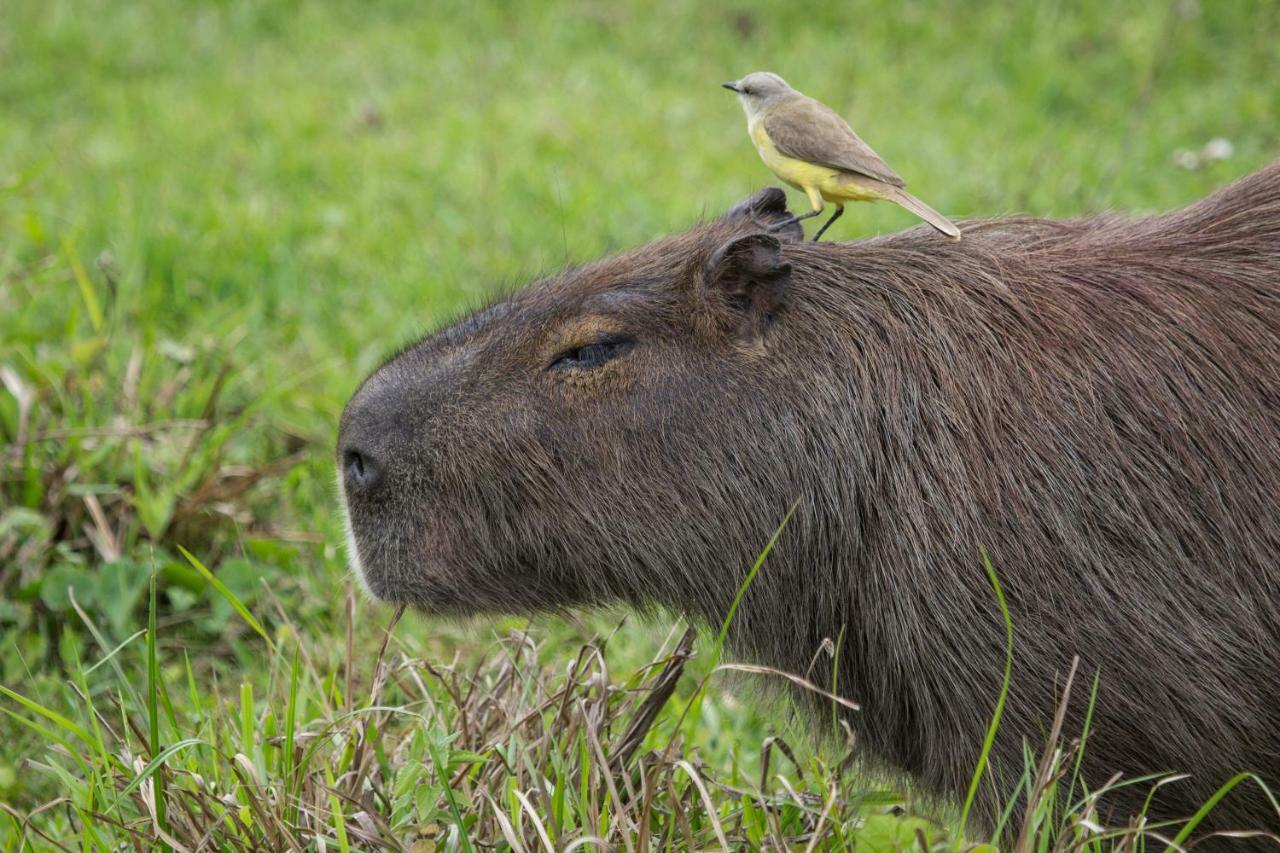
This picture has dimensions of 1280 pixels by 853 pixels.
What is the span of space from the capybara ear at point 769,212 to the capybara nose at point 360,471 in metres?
0.87

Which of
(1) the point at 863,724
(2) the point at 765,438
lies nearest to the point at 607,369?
(2) the point at 765,438

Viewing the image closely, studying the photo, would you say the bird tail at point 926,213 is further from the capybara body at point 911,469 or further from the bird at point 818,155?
the capybara body at point 911,469

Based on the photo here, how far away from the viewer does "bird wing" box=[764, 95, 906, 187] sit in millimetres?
2676

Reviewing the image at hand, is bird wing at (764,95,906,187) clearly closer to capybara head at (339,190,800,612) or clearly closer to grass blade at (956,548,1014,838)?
capybara head at (339,190,800,612)

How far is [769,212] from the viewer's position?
2941 mm

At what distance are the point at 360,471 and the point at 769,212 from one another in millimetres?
975

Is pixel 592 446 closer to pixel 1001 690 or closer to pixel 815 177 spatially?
pixel 815 177

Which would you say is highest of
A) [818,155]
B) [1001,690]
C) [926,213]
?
[818,155]

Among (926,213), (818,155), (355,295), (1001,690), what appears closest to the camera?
(1001,690)

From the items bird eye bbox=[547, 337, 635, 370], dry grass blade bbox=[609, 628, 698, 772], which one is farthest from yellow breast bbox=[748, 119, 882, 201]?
dry grass blade bbox=[609, 628, 698, 772]

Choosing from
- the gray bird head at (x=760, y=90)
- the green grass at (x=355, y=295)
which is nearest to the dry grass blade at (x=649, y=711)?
the green grass at (x=355, y=295)

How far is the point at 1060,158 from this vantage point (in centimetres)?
664

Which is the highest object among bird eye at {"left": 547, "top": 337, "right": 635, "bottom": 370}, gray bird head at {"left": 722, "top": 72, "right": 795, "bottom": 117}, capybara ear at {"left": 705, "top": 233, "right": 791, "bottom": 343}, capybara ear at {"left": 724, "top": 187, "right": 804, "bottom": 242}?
gray bird head at {"left": 722, "top": 72, "right": 795, "bottom": 117}

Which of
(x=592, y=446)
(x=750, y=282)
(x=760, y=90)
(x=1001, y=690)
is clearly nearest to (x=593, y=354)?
(x=592, y=446)
